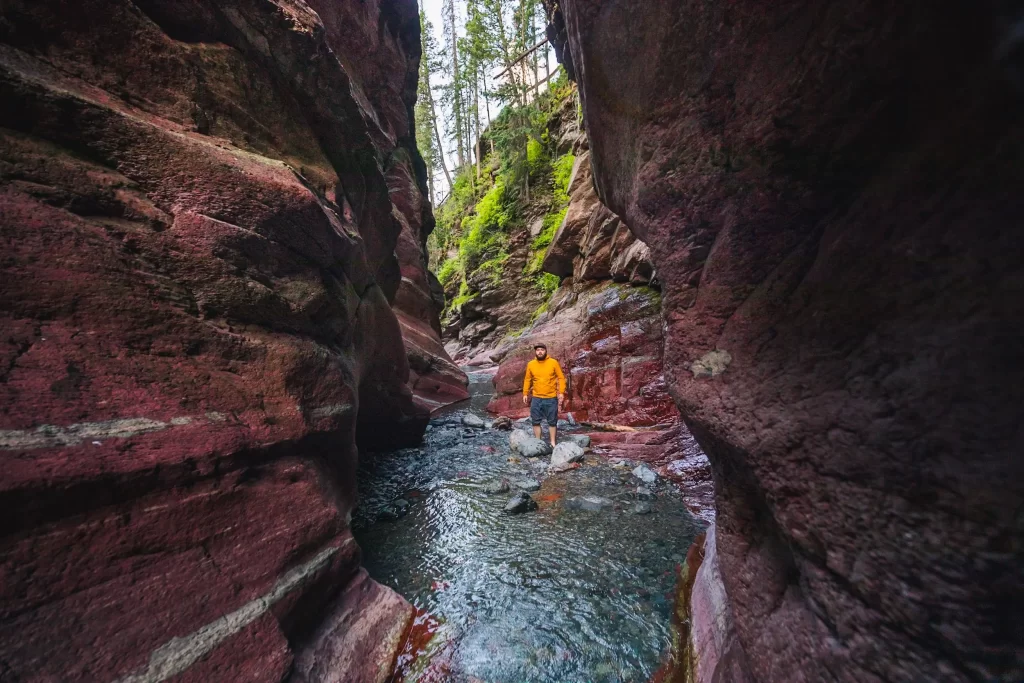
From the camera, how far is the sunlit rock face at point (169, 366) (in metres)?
1.86

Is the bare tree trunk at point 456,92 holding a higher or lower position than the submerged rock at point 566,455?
higher

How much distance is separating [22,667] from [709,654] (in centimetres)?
331

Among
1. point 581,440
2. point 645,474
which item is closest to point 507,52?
point 581,440

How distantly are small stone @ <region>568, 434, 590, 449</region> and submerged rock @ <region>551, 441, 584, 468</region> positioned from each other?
0.47 meters

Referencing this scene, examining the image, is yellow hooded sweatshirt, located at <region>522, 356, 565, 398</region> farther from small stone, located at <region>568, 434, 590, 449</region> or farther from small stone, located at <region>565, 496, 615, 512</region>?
small stone, located at <region>565, 496, 615, 512</region>

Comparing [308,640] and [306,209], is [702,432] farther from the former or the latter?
[306,209]

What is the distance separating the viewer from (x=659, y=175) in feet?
8.23

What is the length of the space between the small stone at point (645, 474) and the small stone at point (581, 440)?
132cm

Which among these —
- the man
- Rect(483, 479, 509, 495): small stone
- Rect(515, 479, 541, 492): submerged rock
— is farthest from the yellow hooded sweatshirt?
Rect(483, 479, 509, 495): small stone

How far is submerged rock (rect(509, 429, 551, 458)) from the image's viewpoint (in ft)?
22.2

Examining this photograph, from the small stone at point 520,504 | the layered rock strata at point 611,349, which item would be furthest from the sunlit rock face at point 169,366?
the layered rock strata at point 611,349

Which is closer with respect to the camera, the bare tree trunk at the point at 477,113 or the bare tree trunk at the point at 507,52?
the bare tree trunk at the point at 507,52

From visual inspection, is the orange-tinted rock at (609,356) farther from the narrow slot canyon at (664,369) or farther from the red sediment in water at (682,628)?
the red sediment in water at (682,628)

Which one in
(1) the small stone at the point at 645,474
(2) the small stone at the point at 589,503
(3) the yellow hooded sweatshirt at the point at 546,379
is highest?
(3) the yellow hooded sweatshirt at the point at 546,379
